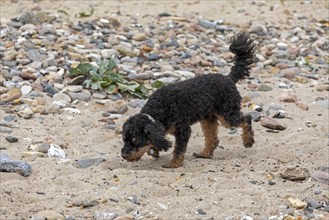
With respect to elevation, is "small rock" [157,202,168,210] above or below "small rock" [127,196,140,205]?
above

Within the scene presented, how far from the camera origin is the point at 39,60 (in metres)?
10.1

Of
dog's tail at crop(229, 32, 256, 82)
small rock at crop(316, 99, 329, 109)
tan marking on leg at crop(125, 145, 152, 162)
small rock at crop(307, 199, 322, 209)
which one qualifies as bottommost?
small rock at crop(316, 99, 329, 109)

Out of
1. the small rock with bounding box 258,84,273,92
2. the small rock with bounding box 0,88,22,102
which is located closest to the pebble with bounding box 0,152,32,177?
the small rock with bounding box 0,88,22,102

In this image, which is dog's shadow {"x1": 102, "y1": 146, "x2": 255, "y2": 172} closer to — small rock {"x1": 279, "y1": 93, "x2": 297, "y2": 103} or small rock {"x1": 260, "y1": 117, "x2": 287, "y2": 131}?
small rock {"x1": 260, "y1": 117, "x2": 287, "y2": 131}

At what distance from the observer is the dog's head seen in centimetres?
688

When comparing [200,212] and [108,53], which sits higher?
[200,212]

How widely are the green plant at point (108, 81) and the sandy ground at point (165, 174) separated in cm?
43

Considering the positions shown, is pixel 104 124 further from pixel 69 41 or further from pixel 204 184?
pixel 69 41

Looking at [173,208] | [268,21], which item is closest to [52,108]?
[173,208]

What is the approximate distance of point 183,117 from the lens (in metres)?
7.28

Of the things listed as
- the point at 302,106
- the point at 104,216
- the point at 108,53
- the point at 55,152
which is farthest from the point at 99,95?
the point at 104,216

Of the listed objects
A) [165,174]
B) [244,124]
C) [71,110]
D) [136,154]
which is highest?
[244,124]

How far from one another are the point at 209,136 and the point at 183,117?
1.84 feet

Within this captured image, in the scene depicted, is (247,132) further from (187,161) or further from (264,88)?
(264,88)
